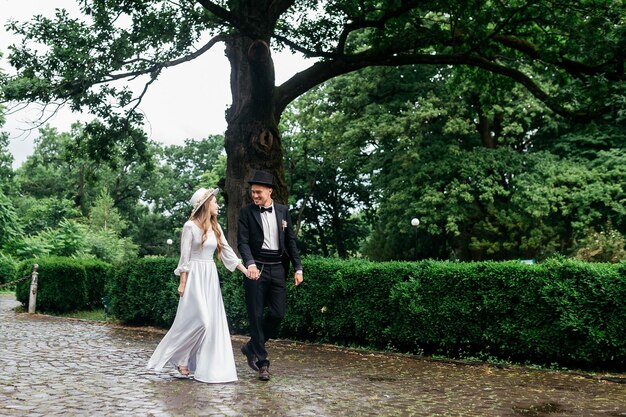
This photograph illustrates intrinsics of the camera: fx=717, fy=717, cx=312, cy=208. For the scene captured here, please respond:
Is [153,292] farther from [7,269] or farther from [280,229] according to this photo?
[7,269]

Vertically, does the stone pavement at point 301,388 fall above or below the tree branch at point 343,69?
below

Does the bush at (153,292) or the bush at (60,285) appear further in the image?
the bush at (60,285)

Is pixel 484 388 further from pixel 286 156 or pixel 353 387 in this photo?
Answer: pixel 286 156

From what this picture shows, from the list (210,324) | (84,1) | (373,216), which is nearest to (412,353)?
(210,324)

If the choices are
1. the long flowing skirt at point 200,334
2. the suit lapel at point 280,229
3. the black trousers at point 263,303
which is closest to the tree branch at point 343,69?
the suit lapel at point 280,229

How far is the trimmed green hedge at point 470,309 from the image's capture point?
10078mm

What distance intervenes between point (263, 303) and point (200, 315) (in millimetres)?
813

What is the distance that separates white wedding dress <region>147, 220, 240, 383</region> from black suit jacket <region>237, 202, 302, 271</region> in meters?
0.30

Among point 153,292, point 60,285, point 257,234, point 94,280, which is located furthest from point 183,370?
point 94,280

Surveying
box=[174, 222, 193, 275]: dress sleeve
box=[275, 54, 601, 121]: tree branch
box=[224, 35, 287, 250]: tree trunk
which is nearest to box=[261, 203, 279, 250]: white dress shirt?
box=[174, 222, 193, 275]: dress sleeve

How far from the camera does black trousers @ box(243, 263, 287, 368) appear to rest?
862 centimetres

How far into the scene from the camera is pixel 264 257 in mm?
8766

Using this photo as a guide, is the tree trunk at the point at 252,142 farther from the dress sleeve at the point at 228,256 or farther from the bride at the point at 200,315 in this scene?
the bride at the point at 200,315

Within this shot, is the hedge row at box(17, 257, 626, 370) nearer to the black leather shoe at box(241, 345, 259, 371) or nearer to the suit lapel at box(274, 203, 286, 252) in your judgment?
the suit lapel at box(274, 203, 286, 252)
